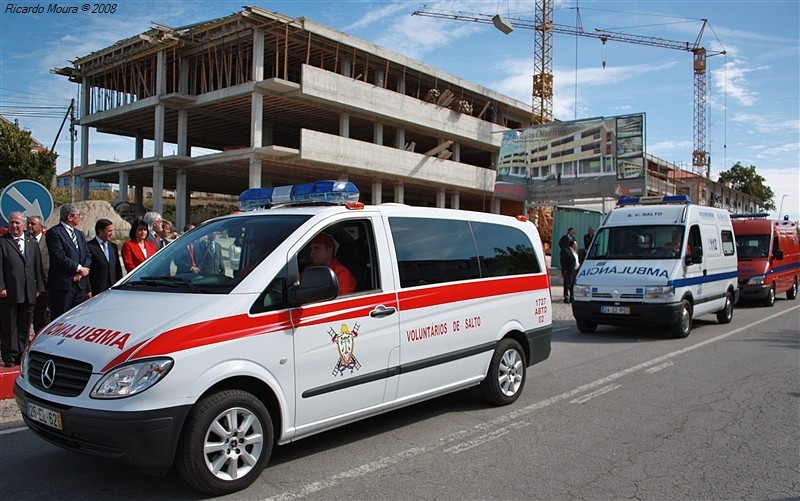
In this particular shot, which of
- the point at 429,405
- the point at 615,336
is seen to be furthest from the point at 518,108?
the point at 429,405

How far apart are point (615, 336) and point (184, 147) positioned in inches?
1085

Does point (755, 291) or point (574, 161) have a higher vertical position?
point (574, 161)

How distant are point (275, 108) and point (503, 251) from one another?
2886cm

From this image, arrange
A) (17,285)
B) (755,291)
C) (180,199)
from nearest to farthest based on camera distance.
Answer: (17,285) < (755,291) < (180,199)

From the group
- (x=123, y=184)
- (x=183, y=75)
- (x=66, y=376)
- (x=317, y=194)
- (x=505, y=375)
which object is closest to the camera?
(x=66, y=376)

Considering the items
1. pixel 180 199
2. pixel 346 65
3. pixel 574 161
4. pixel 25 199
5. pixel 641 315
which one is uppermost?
pixel 346 65

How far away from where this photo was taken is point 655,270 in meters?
10.6

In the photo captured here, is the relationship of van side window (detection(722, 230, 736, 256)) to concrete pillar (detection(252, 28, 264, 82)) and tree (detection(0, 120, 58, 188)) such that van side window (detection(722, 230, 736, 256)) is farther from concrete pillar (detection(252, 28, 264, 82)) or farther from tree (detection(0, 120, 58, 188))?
tree (detection(0, 120, 58, 188))

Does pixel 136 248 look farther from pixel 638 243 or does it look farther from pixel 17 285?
pixel 638 243

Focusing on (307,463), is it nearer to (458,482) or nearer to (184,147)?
(458,482)

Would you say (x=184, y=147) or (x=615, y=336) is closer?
(x=615, y=336)

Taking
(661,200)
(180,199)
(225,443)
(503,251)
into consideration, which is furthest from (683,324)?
(180,199)

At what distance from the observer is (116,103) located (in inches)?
1471

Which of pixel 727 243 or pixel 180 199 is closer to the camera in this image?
pixel 727 243
